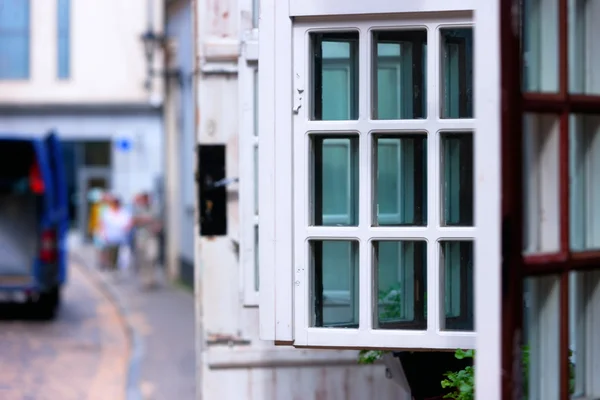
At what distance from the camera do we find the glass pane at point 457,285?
320 cm

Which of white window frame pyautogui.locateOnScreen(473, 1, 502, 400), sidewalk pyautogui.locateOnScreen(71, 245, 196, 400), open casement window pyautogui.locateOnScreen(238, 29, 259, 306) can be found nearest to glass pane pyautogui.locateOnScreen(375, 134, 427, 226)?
open casement window pyautogui.locateOnScreen(238, 29, 259, 306)

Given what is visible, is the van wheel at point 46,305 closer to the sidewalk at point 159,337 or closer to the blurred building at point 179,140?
the sidewalk at point 159,337

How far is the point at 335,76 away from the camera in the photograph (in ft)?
10.9

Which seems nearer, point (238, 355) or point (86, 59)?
point (238, 355)

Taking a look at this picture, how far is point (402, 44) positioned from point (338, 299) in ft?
2.85

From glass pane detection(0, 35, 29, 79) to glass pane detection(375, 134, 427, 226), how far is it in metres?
23.4

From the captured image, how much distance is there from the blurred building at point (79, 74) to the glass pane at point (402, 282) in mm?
22176

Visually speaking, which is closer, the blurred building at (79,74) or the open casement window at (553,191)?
the open casement window at (553,191)

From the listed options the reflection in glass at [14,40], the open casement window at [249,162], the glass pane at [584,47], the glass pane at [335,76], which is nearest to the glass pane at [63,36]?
the reflection in glass at [14,40]

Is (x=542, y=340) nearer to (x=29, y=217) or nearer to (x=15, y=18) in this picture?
(x=29, y=217)

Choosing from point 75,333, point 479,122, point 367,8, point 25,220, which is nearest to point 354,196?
point 367,8

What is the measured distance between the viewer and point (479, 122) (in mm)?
2172

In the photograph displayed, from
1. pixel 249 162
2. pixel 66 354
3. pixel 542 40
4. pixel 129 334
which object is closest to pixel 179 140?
pixel 129 334

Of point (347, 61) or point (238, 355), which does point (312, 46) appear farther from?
point (238, 355)
